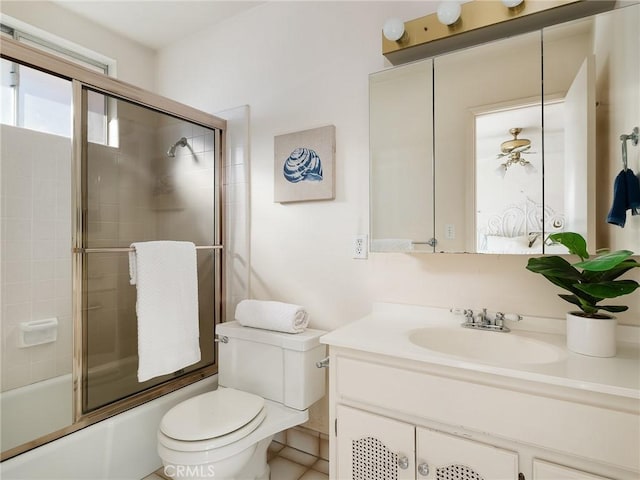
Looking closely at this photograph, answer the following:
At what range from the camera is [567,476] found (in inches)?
35.0

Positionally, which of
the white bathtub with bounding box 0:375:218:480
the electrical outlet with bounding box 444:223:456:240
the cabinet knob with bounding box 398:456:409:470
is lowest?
the white bathtub with bounding box 0:375:218:480

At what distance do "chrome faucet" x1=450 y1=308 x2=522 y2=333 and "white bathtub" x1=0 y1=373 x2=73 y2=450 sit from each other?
1713mm

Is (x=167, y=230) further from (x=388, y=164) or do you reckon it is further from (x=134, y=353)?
(x=388, y=164)

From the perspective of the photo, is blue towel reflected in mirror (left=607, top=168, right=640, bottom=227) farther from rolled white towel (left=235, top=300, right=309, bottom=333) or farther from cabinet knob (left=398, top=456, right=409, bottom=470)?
rolled white towel (left=235, top=300, right=309, bottom=333)

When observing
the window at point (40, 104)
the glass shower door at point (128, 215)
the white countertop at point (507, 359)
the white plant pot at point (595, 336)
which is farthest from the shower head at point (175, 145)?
the white plant pot at point (595, 336)

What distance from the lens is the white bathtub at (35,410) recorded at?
147cm

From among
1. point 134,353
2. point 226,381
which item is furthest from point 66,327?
point 226,381

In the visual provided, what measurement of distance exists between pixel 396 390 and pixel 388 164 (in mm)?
927

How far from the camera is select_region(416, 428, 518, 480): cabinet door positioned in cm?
96

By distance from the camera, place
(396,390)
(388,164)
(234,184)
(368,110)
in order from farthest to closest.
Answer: (234,184), (368,110), (388,164), (396,390)

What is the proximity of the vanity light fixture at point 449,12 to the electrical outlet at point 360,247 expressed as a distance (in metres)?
0.95

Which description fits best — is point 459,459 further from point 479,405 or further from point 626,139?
point 626,139

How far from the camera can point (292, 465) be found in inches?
68.5

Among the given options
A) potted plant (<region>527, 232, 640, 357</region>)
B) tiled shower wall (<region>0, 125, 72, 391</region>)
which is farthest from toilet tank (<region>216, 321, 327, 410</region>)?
potted plant (<region>527, 232, 640, 357</region>)
